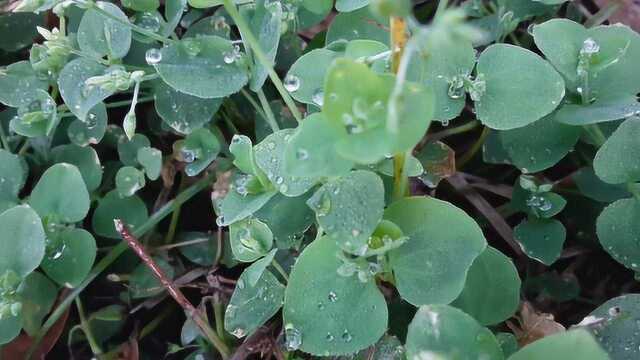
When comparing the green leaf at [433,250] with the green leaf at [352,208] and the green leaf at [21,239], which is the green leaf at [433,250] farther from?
the green leaf at [21,239]

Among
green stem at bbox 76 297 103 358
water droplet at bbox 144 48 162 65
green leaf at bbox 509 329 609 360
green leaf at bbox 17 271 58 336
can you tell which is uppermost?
water droplet at bbox 144 48 162 65

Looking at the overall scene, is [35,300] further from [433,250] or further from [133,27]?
[433,250]

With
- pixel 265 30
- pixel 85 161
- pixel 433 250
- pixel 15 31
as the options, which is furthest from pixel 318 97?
pixel 15 31

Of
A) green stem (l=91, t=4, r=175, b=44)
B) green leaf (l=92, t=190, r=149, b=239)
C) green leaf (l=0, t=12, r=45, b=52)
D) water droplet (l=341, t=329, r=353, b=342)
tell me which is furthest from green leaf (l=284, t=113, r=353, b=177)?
green leaf (l=0, t=12, r=45, b=52)

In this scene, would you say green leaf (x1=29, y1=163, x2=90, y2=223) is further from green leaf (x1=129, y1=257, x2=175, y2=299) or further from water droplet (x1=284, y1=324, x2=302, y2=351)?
water droplet (x1=284, y1=324, x2=302, y2=351)

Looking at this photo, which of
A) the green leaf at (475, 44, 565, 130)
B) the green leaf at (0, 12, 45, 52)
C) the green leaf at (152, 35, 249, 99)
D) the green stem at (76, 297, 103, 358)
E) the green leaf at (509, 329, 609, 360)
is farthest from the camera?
the green leaf at (0, 12, 45, 52)
